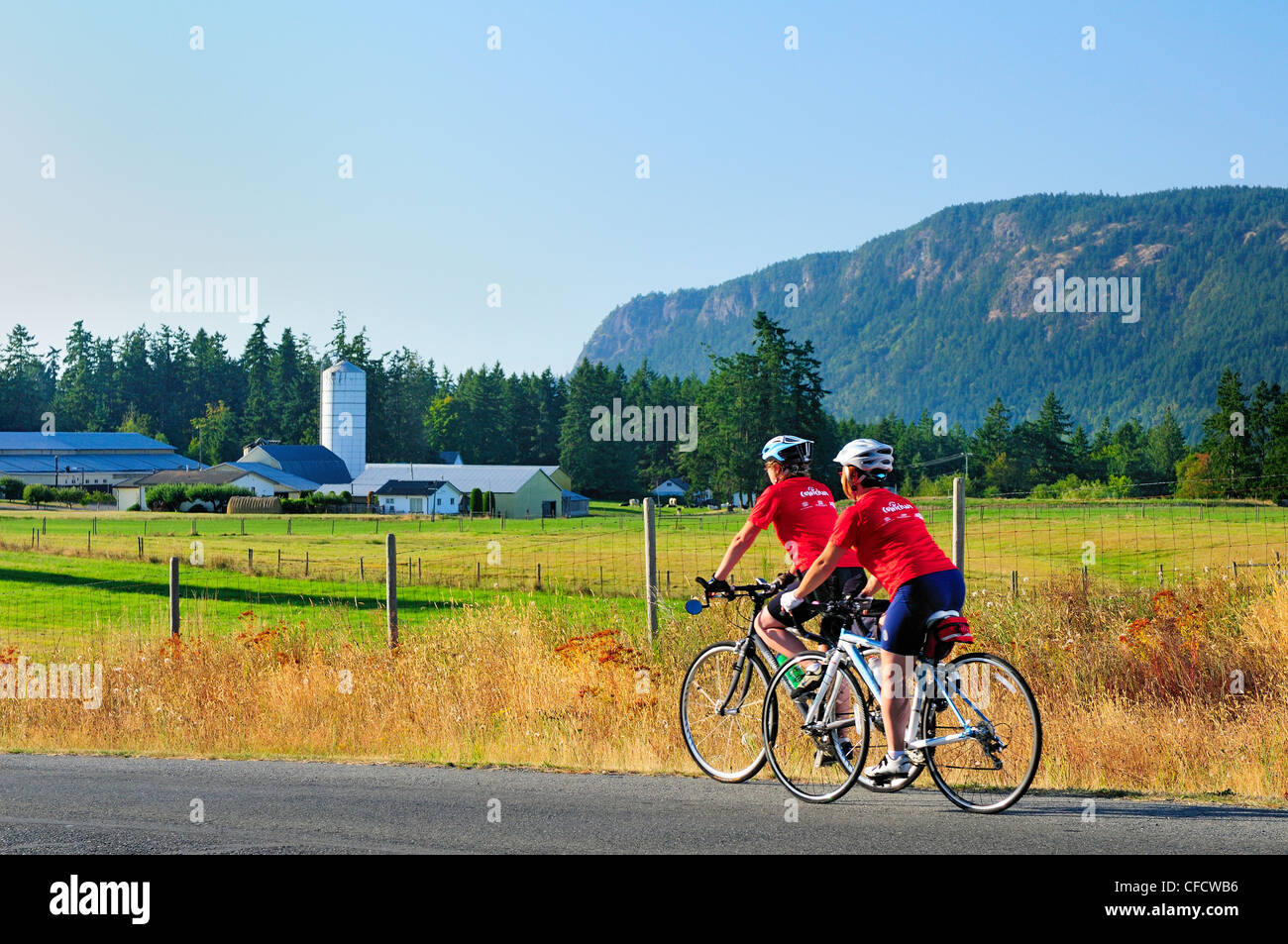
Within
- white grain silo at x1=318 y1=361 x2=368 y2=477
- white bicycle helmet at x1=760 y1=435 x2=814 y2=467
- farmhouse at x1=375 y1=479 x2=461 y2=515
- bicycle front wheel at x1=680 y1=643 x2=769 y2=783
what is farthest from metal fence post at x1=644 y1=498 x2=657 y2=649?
white grain silo at x1=318 y1=361 x2=368 y2=477

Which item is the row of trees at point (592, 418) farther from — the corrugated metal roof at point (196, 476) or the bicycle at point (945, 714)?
the bicycle at point (945, 714)

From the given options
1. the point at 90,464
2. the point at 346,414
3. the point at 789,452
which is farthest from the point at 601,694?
the point at 90,464

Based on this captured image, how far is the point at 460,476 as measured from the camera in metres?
112

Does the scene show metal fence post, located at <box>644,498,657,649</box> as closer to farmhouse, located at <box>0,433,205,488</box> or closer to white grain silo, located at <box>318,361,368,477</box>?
white grain silo, located at <box>318,361,368,477</box>

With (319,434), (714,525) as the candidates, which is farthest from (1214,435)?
(319,434)

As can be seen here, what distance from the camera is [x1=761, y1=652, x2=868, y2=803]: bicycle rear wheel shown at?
7.65 m

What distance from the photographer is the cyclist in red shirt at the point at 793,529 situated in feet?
27.0

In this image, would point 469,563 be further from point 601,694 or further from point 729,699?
point 729,699

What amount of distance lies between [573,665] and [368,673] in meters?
2.82

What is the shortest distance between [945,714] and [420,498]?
4081 inches

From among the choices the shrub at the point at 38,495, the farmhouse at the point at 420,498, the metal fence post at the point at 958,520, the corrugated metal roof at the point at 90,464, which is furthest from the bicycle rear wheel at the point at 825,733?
the corrugated metal roof at the point at 90,464

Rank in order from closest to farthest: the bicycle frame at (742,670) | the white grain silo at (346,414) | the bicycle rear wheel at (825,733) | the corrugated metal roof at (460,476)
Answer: the bicycle rear wheel at (825,733) < the bicycle frame at (742,670) < the corrugated metal roof at (460,476) < the white grain silo at (346,414)

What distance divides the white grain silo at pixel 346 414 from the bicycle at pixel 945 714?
5118 inches
